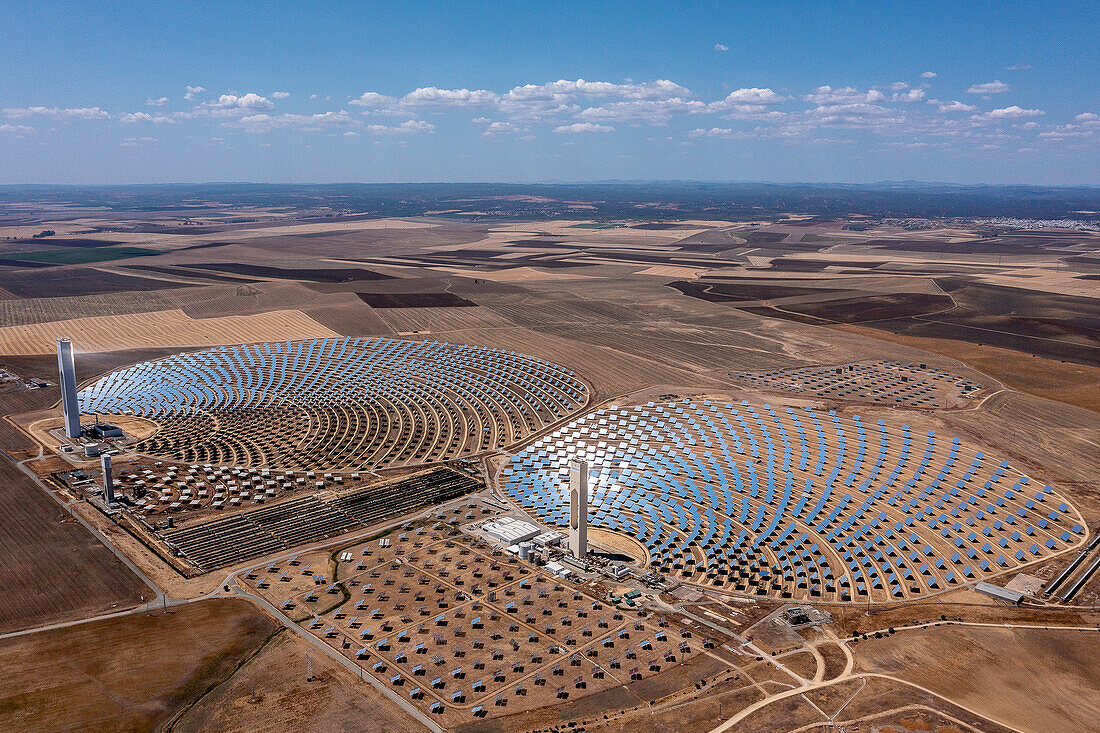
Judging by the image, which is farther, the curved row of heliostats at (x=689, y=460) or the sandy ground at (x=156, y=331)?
the sandy ground at (x=156, y=331)

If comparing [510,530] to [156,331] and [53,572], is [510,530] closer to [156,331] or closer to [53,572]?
[53,572]

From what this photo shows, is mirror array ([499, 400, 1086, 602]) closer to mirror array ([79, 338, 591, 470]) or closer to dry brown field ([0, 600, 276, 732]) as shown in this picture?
mirror array ([79, 338, 591, 470])

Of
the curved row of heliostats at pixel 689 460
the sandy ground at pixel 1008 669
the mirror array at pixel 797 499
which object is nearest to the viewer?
the sandy ground at pixel 1008 669

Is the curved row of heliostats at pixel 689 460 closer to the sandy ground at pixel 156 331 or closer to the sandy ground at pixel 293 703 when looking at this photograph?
the sandy ground at pixel 156 331

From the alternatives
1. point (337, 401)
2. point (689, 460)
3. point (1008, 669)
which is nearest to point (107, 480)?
point (337, 401)

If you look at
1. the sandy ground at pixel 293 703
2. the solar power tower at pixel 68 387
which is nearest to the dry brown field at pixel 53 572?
the sandy ground at pixel 293 703

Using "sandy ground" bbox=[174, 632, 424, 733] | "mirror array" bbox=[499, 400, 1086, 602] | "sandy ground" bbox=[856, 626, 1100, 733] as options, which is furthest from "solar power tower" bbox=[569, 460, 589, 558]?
"sandy ground" bbox=[174, 632, 424, 733]
